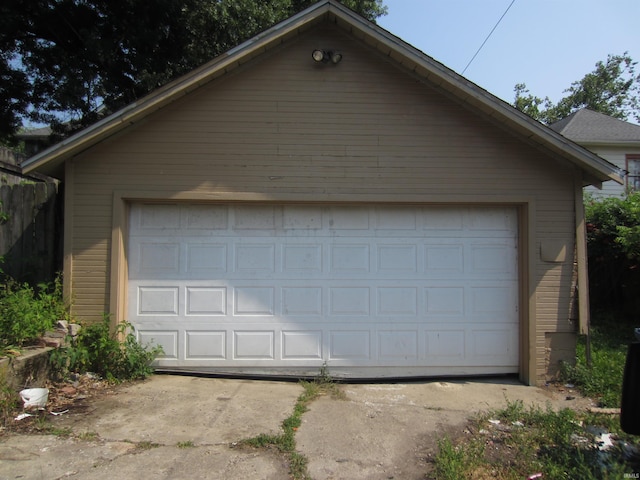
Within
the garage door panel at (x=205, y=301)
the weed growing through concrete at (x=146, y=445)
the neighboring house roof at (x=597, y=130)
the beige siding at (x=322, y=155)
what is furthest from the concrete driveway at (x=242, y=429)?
the neighboring house roof at (x=597, y=130)

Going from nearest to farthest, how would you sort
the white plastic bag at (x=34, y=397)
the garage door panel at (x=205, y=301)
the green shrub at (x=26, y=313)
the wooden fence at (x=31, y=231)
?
the white plastic bag at (x=34, y=397)
the green shrub at (x=26, y=313)
the garage door panel at (x=205, y=301)
the wooden fence at (x=31, y=231)

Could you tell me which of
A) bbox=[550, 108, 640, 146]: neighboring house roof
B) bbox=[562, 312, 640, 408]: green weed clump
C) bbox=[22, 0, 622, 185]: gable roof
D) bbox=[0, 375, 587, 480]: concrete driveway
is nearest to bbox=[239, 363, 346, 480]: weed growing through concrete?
bbox=[0, 375, 587, 480]: concrete driveway

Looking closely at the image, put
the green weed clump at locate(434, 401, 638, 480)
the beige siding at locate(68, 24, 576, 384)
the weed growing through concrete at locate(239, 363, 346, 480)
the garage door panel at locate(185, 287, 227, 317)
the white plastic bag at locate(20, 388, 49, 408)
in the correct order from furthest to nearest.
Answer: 1. the garage door panel at locate(185, 287, 227, 317)
2. the beige siding at locate(68, 24, 576, 384)
3. the white plastic bag at locate(20, 388, 49, 408)
4. the weed growing through concrete at locate(239, 363, 346, 480)
5. the green weed clump at locate(434, 401, 638, 480)

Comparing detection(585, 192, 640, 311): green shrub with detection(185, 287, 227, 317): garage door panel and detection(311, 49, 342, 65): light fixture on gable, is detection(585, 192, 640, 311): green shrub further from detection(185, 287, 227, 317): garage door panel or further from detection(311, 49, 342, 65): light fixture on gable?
detection(185, 287, 227, 317): garage door panel

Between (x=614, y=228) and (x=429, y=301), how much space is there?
475 centimetres

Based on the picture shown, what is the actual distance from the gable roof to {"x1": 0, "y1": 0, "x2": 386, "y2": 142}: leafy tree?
13.1 feet

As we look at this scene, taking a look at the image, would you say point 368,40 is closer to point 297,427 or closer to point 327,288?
point 327,288

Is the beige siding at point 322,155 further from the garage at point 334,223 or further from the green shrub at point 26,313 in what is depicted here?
the green shrub at point 26,313

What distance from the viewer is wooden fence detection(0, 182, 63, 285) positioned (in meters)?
6.25

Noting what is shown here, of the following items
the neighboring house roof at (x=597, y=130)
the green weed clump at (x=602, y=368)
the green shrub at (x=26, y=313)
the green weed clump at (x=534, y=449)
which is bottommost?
the green weed clump at (x=534, y=449)

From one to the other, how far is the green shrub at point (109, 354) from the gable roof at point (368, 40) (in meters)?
2.16

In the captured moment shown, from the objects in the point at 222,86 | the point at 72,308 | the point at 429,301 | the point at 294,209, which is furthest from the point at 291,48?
the point at 72,308

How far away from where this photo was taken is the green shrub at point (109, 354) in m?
5.61

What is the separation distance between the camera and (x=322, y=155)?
6.09 metres
